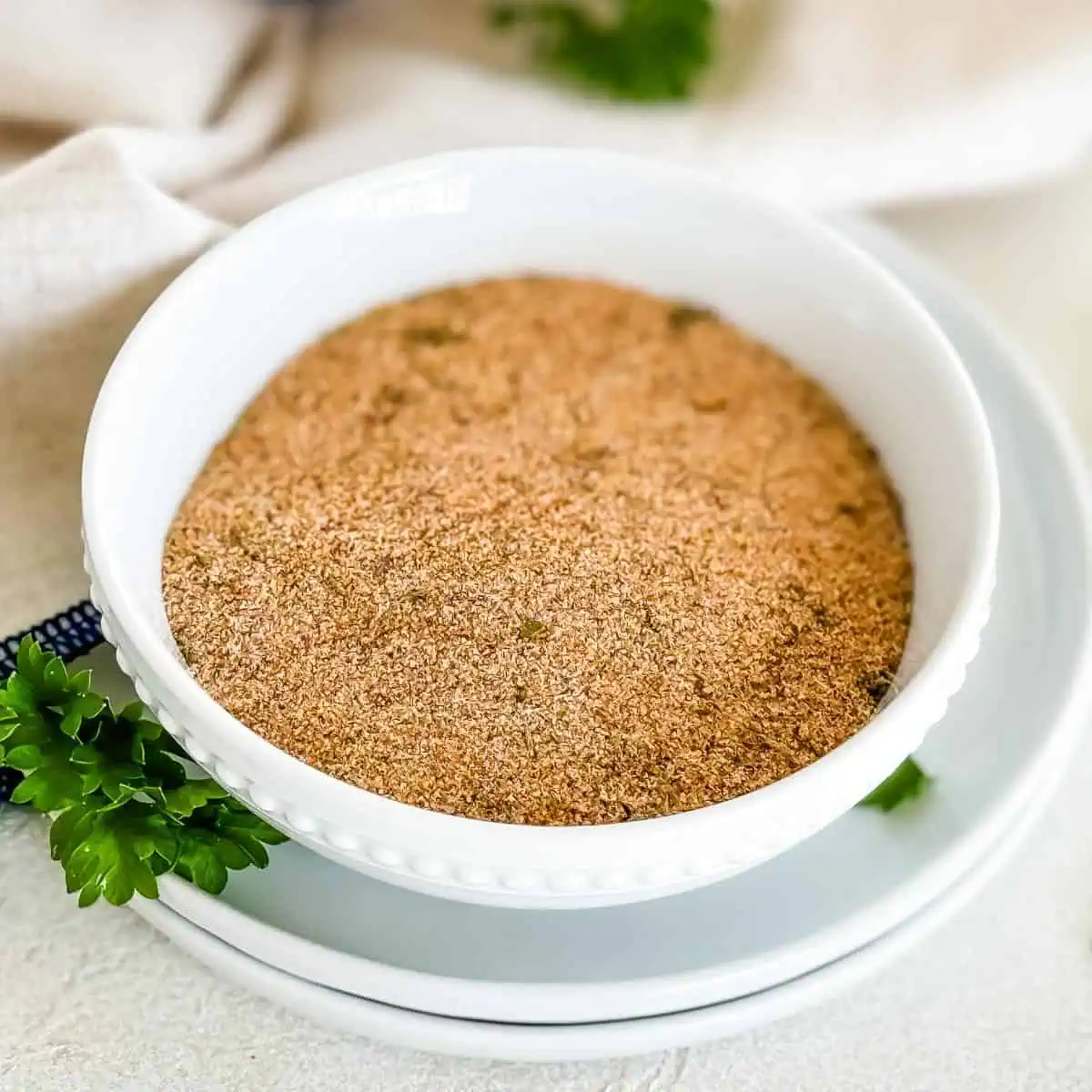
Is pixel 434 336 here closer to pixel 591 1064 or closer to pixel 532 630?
pixel 532 630

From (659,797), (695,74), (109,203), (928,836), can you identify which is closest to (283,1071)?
(659,797)

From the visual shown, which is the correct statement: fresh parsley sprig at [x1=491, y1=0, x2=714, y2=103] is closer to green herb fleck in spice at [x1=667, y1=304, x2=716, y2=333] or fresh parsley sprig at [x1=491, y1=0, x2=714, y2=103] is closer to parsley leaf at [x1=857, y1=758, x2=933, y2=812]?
green herb fleck in spice at [x1=667, y1=304, x2=716, y2=333]

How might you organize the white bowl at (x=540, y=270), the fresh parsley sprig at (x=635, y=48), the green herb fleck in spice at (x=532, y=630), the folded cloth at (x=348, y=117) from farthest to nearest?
the fresh parsley sprig at (x=635, y=48) → the folded cloth at (x=348, y=117) → the green herb fleck in spice at (x=532, y=630) → the white bowl at (x=540, y=270)

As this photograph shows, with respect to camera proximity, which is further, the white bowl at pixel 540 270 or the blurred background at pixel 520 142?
the blurred background at pixel 520 142

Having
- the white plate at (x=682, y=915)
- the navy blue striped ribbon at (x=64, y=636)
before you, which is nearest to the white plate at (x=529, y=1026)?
the white plate at (x=682, y=915)

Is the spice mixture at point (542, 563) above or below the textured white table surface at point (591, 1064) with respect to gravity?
above

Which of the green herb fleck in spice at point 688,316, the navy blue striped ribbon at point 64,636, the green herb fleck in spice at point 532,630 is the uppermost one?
the green herb fleck in spice at point 688,316

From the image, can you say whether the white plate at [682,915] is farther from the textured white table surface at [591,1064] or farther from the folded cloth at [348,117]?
the folded cloth at [348,117]
